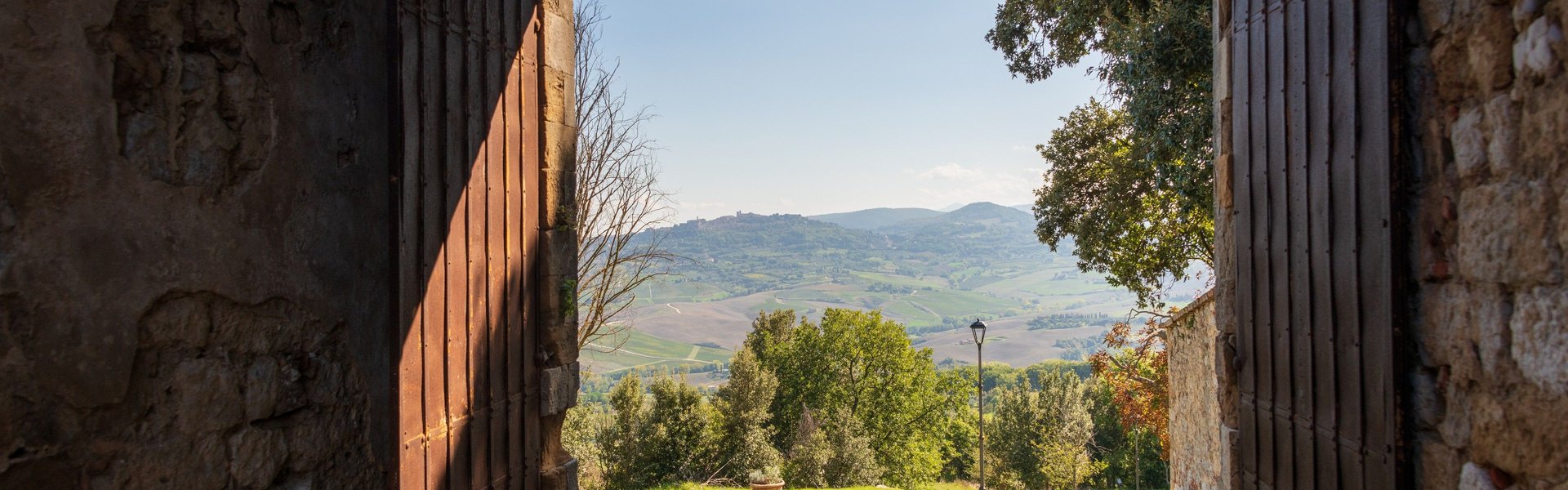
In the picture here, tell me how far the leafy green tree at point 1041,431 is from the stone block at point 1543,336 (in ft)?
85.1

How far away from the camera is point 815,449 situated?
20.3 metres

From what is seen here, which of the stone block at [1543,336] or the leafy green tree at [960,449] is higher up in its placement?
the stone block at [1543,336]

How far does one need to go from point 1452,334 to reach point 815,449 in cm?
1861

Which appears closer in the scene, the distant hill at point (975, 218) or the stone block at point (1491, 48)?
the stone block at point (1491, 48)

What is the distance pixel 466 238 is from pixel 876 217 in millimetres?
192415

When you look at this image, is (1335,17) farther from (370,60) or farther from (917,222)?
(917,222)

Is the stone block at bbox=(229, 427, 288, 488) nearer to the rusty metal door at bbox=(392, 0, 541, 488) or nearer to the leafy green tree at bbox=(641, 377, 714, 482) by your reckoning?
the rusty metal door at bbox=(392, 0, 541, 488)

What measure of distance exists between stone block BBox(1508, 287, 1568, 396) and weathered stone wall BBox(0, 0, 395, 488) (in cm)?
355

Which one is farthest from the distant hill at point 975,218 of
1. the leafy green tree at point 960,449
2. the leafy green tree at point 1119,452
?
the leafy green tree at point 960,449

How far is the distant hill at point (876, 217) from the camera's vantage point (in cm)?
18538

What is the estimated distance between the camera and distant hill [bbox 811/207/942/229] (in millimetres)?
185375

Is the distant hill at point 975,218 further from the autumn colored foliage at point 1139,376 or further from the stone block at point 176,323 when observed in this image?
the stone block at point 176,323

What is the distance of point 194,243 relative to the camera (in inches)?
90.0

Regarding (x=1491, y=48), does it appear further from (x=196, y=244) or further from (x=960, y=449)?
(x=960, y=449)
